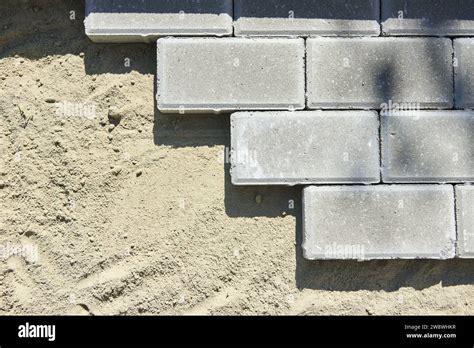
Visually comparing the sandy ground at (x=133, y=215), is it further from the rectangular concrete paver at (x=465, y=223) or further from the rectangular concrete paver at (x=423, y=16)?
the rectangular concrete paver at (x=423, y=16)

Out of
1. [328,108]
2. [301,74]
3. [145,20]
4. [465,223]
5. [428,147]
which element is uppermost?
[145,20]

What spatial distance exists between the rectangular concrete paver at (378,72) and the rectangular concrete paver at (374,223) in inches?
17.9

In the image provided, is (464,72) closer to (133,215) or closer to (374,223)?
(374,223)

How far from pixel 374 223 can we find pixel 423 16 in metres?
1.08

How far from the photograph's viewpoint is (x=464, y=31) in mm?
3033

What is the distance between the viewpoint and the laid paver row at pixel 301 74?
2.99 metres

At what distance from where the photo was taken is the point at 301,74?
3002mm

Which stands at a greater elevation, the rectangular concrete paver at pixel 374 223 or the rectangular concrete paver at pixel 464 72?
the rectangular concrete paver at pixel 464 72

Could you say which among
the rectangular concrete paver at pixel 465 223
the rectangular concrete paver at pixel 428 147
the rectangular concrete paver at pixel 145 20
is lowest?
the rectangular concrete paver at pixel 465 223

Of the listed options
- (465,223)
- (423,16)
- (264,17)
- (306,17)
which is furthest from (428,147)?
(264,17)

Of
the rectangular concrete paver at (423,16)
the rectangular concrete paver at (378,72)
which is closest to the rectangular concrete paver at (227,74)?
the rectangular concrete paver at (378,72)

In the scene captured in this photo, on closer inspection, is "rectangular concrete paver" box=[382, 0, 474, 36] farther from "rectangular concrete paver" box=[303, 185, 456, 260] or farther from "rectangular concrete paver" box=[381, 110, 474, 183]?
"rectangular concrete paver" box=[303, 185, 456, 260]
